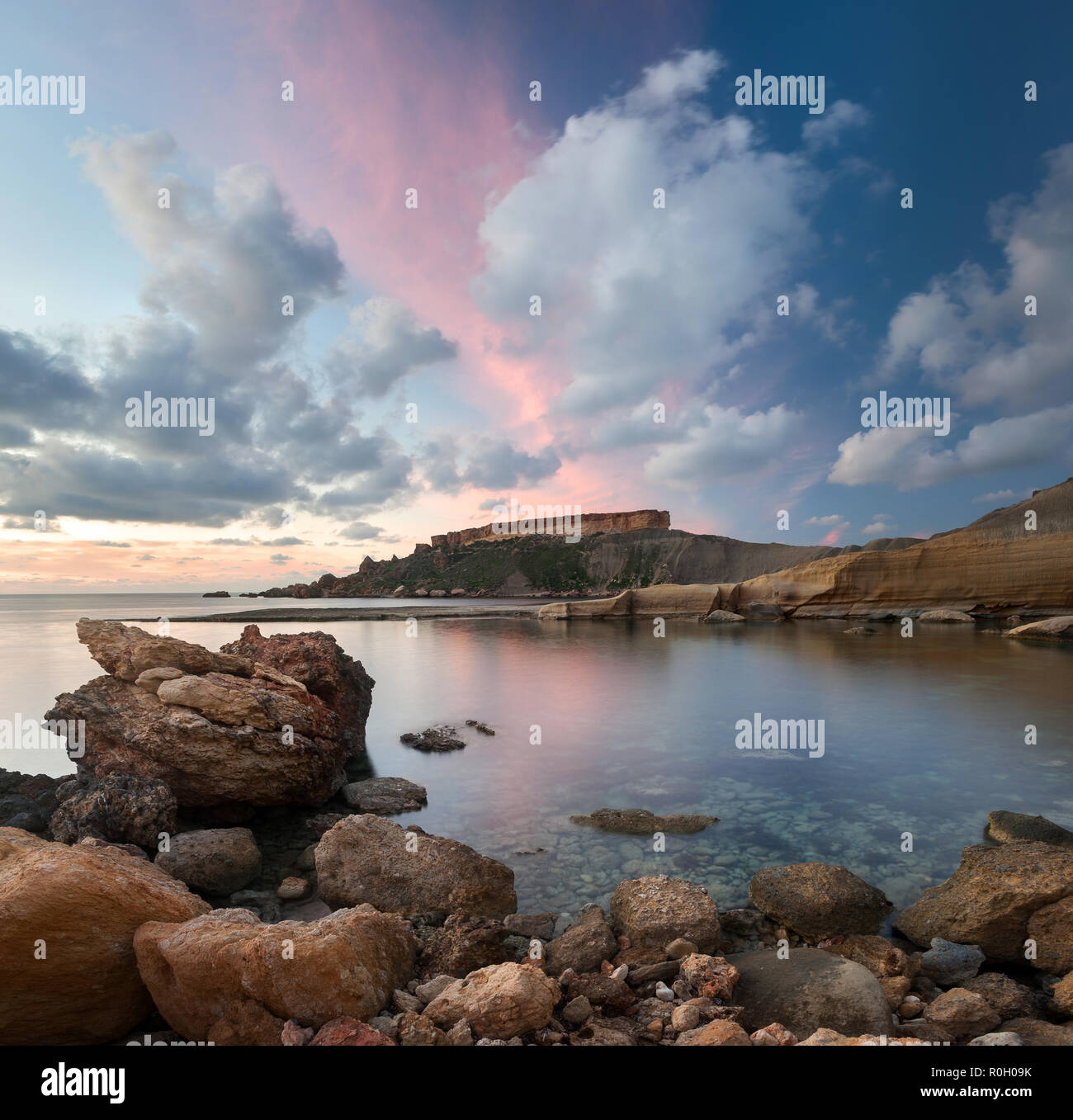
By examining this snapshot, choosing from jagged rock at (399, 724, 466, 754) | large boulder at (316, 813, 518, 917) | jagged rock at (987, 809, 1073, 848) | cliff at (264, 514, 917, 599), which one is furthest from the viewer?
cliff at (264, 514, 917, 599)

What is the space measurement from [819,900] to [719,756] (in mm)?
5516

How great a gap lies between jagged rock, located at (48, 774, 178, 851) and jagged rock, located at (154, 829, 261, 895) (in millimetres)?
300

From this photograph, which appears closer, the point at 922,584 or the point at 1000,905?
the point at 1000,905

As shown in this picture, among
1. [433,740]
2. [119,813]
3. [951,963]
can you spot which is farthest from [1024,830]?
[119,813]

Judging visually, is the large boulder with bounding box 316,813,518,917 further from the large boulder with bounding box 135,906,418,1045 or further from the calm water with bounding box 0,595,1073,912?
the large boulder with bounding box 135,906,418,1045

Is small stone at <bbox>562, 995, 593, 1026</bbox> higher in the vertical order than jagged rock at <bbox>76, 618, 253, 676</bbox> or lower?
lower

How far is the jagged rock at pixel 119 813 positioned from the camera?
558cm

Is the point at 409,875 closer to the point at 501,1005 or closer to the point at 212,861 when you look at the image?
the point at 212,861

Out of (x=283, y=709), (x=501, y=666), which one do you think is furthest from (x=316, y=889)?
(x=501, y=666)

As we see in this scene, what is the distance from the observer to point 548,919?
190 inches

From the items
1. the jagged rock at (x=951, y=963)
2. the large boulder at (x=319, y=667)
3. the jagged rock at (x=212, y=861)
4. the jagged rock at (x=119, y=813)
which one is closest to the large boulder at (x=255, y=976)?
the jagged rock at (x=212, y=861)

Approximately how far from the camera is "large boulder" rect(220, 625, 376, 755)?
9758mm

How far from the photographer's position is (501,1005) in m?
3.01

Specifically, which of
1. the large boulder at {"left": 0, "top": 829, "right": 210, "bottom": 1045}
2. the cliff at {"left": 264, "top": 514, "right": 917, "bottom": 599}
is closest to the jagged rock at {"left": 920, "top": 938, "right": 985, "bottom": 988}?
the large boulder at {"left": 0, "top": 829, "right": 210, "bottom": 1045}
